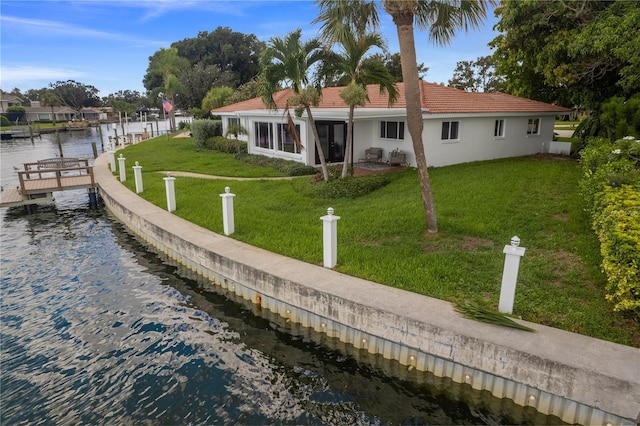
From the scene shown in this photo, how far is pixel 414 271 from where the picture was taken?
7.57 meters

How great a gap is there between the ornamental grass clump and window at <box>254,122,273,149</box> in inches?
649

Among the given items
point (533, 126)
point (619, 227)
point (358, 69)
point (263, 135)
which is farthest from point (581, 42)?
point (263, 135)

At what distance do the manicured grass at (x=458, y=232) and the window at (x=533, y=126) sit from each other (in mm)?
5485

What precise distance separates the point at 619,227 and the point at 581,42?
457 inches

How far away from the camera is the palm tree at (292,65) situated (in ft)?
44.3

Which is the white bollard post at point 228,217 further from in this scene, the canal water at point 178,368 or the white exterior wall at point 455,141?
the white exterior wall at point 455,141

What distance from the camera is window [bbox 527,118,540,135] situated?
2202cm

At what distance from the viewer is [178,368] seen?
6.27 m

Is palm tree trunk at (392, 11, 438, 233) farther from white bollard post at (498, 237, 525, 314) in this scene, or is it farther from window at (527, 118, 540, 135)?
window at (527, 118, 540, 135)

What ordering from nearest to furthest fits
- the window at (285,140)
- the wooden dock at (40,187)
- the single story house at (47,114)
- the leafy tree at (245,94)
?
the wooden dock at (40,187) → the window at (285,140) → the leafy tree at (245,94) → the single story house at (47,114)

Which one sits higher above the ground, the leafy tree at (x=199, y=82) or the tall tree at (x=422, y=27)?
the leafy tree at (x=199, y=82)

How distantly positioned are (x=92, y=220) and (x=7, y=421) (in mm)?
Result: 10618

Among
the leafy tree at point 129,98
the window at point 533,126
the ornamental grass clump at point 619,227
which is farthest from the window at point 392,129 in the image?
the leafy tree at point 129,98

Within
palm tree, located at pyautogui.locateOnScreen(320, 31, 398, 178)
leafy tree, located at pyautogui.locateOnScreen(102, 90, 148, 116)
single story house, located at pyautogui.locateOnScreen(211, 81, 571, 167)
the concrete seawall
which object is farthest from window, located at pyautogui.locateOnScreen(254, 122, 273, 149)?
leafy tree, located at pyautogui.locateOnScreen(102, 90, 148, 116)
